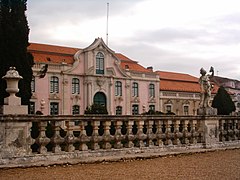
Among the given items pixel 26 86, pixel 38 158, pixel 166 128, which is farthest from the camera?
pixel 26 86

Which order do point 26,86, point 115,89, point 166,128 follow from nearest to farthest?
point 166,128
point 26,86
point 115,89

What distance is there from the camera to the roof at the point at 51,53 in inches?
1705

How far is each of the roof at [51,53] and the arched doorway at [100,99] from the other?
5.13 m

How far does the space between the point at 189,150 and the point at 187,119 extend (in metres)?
1.15

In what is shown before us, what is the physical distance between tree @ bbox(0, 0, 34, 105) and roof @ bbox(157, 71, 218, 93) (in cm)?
2831

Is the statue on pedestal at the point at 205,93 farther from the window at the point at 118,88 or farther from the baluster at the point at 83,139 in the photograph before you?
the window at the point at 118,88

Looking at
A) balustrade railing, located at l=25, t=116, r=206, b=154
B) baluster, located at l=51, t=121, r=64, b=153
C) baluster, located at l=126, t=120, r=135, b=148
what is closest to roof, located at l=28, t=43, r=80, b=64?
balustrade railing, located at l=25, t=116, r=206, b=154

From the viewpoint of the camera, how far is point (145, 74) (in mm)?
50281

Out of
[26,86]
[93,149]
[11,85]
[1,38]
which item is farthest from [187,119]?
[1,38]

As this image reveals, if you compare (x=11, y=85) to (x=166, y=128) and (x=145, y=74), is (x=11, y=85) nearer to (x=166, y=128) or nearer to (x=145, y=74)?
(x=166, y=128)

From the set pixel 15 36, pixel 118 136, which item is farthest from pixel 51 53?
pixel 118 136

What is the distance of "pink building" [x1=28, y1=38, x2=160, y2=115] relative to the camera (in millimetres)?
42719

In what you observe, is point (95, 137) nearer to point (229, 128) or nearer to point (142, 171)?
point (142, 171)

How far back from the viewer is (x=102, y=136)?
11.2 metres
